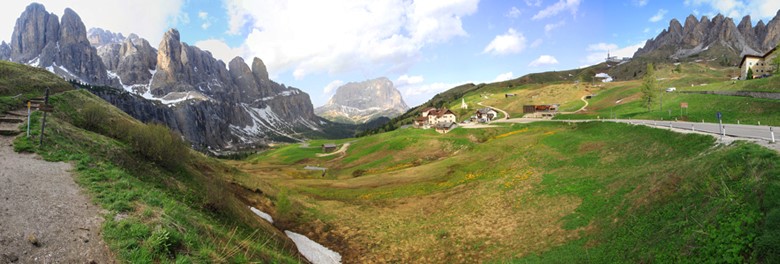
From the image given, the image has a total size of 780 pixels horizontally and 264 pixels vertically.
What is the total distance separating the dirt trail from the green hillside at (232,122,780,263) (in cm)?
1843

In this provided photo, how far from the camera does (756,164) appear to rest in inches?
565

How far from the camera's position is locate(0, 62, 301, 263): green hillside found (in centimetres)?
1122

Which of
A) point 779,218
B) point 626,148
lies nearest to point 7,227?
point 779,218

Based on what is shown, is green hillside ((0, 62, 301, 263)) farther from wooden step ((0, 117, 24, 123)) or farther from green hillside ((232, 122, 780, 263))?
green hillside ((232, 122, 780, 263))

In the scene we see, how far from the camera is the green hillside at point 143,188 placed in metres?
11.2

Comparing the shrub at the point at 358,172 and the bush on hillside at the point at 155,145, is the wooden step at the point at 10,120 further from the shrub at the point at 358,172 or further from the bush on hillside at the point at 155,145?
the shrub at the point at 358,172

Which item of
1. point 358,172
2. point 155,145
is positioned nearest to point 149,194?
point 155,145

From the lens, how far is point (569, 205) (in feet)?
86.3

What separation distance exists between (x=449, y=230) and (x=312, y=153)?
9857 cm

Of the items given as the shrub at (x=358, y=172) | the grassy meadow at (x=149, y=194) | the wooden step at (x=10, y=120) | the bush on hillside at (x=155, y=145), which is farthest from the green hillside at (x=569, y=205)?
the wooden step at (x=10, y=120)

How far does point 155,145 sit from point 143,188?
10.4m

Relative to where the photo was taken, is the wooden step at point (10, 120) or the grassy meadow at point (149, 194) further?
the wooden step at point (10, 120)

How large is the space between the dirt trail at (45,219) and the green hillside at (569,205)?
726 inches

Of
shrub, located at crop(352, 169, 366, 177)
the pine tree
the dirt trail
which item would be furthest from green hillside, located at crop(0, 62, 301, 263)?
the pine tree
